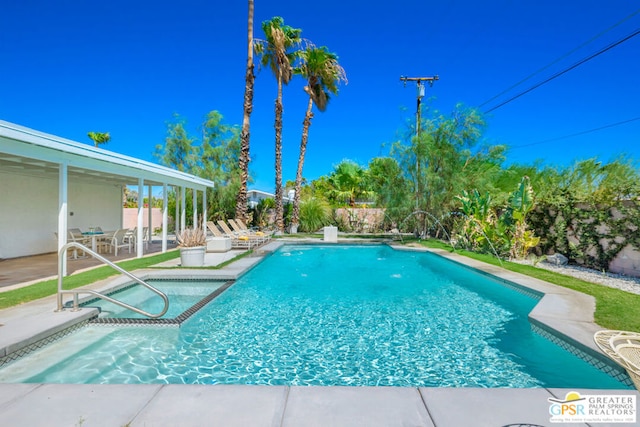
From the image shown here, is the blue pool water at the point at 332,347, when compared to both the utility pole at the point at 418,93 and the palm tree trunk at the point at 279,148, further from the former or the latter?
the palm tree trunk at the point at 279,148

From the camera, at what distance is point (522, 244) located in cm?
1088

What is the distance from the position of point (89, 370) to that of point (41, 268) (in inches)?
264

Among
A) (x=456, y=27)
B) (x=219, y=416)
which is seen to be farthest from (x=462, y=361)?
(x=456, y=27)

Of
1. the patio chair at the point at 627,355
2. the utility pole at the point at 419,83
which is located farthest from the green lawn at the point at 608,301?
the utility pole at the point at 419,83

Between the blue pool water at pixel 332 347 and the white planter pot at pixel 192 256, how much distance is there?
6.82ft

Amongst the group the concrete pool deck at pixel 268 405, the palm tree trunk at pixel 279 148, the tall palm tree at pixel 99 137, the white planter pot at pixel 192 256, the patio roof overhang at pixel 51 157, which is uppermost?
the tall palm tree at pixel 99 137

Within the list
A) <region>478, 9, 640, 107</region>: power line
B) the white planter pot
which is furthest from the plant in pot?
<region>478, 9, 640, 107</region>: power line

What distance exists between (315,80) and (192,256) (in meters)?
14.9

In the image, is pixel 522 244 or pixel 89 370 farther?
pixel 522 244

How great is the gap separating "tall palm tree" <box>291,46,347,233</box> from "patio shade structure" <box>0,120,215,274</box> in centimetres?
673

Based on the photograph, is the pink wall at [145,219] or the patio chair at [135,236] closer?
the patio chair at [135,236]

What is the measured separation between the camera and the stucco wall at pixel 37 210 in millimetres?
10188

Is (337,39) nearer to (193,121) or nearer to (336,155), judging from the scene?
(193,121)

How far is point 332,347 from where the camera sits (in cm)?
447
